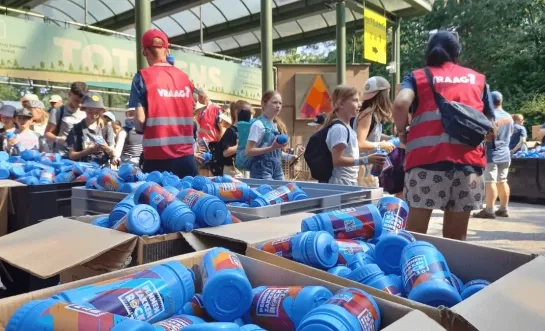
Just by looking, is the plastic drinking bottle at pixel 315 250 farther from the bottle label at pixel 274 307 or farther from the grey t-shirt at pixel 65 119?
the grey t-shirt at pixel 65 119

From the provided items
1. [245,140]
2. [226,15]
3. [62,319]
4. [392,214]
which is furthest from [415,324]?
[226,15]

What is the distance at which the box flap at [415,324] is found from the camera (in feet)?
3.41

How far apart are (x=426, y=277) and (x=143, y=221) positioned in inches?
40.3

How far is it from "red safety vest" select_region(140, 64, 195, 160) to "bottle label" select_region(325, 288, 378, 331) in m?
2.48

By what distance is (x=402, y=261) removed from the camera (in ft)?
5.04

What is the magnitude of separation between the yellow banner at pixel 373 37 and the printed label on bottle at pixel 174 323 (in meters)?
9.78

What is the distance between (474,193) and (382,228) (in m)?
1.24

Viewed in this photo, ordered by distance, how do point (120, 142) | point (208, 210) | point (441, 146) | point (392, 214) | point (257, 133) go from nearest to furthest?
1. point (208, 210)
2. point (392, 214)
3. point (441, 146)
4. point (257, 133)
5. point (120, 142)

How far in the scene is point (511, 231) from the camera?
19.6 ft

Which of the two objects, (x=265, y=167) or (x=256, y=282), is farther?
(x=265, y=167)

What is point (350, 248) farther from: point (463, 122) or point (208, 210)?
point (463, 122)

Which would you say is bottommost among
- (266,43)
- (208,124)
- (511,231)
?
(511,231)

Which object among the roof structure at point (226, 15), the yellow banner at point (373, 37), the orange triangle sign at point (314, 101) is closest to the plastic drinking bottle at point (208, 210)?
the yellow banner at point (373, 37)

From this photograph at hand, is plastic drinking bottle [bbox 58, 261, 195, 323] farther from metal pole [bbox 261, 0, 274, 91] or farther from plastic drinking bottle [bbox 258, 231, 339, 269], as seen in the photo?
metal pole [bbox 261, 0, 274, 91]
